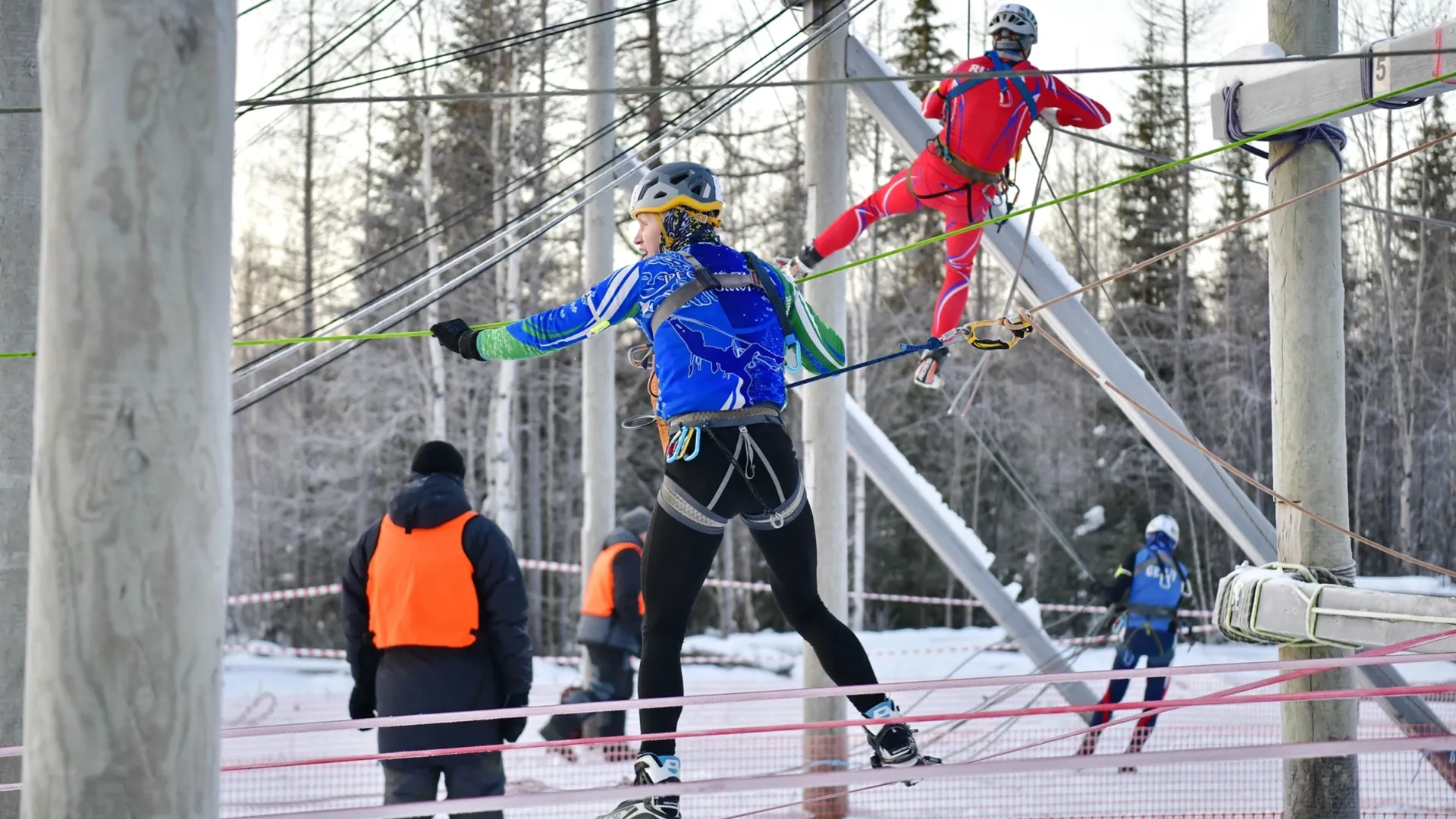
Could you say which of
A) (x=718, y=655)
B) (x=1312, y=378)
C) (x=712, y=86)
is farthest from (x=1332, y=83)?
(x=718, y=655)

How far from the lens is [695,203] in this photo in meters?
3.83

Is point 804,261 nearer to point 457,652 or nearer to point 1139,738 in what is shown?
point 457,652

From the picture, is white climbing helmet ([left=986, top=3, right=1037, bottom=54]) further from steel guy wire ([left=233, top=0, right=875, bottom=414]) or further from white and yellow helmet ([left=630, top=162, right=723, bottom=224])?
white and yellow helmet ([left=630, top=162, right=723, bottom=224])

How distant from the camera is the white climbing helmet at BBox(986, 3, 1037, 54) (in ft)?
18.7

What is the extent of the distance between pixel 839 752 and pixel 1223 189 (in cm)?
2146

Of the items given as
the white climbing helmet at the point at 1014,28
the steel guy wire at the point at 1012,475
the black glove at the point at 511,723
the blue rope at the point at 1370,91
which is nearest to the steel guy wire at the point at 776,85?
the blue rope at the point at 1370,91

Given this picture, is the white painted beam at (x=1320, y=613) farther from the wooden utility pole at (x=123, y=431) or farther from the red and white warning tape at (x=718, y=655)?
the red and white warning tape at (x=718, y=655)

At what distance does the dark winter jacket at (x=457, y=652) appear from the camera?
17.5 feet

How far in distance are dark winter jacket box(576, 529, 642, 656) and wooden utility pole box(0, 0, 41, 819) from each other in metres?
4.98

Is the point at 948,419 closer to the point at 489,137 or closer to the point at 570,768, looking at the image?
the point at 489,137

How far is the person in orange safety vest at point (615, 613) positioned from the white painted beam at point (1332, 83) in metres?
4.83

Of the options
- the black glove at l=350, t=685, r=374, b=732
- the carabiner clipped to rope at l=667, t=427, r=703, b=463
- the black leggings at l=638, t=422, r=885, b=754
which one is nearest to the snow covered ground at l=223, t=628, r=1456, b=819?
the black glove at l=350, t=685, r=374, b=732

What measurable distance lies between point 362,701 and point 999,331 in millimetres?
3010

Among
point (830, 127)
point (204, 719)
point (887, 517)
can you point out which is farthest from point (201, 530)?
point (887, 517)
